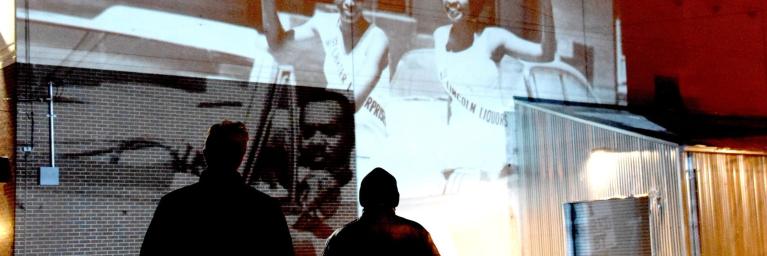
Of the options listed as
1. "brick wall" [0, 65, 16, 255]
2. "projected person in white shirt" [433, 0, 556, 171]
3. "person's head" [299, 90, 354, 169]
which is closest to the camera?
"brick wall" [0, 65, 16, 255]

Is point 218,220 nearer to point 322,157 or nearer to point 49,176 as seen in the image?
point 49,176

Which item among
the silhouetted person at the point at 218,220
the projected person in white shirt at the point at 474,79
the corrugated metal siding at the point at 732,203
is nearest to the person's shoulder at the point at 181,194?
the silhouetted person at the point at 218,220

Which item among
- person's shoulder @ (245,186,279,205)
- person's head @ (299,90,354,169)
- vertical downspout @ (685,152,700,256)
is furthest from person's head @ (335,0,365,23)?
person's shoulder @ (245,186,279,205)

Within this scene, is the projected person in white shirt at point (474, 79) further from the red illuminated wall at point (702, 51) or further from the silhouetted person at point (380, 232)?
the silhouetted person at point (380, 232)

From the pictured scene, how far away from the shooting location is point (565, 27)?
71.9 ft

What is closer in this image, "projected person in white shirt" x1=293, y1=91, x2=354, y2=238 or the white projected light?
"projected person in white shirt" x1=293, y1=91, x2=354, y2=238

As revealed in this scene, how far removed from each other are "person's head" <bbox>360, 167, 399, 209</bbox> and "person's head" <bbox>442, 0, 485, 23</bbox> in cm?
1399

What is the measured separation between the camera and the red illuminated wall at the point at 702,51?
2320cm

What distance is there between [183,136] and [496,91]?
7.09 m

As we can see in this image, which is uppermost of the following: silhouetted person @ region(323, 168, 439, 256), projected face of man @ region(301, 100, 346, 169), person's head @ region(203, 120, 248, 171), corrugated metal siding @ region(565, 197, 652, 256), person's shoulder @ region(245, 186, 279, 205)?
projected face of man @ region(301, 100, 346, 169)

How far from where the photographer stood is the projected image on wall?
16328 millimetres

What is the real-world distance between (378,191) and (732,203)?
42.9ft

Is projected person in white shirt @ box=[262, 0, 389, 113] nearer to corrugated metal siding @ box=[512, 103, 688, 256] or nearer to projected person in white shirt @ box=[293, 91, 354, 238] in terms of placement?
projected person in white shirt @ box=[293, 91, 354, 238]

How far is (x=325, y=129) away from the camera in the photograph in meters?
18.4
